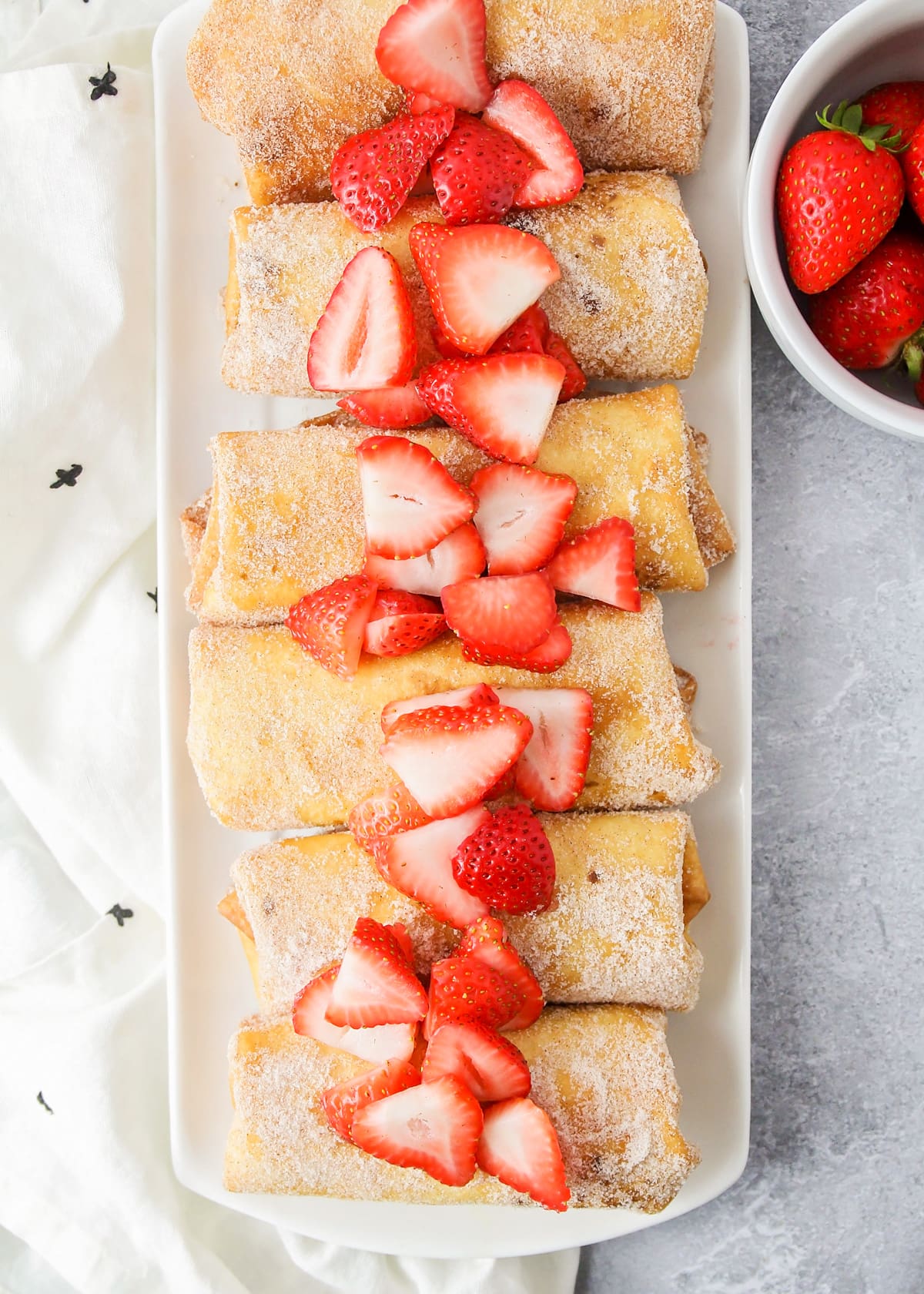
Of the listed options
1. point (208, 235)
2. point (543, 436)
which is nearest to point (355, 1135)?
point (543, 436)

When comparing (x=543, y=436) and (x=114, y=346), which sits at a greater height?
(x=114, y=346)

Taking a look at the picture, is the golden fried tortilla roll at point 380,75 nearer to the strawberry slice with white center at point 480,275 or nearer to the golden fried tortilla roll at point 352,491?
the strawberry slice with white center at point 480,275

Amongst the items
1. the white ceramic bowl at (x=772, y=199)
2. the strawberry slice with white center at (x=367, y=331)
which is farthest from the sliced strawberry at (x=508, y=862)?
the white ceramic bowl at (x=772, y=199)

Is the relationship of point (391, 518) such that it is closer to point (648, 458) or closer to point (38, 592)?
point (648, 458)

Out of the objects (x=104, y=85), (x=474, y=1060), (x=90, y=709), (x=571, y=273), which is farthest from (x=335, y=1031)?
(x=104, y=85)

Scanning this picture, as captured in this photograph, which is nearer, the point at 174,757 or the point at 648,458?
the point at 648,458

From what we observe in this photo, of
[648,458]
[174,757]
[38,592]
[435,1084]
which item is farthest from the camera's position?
[38,592]

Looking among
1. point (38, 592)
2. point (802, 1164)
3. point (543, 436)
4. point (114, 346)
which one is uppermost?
point (114, 346)
